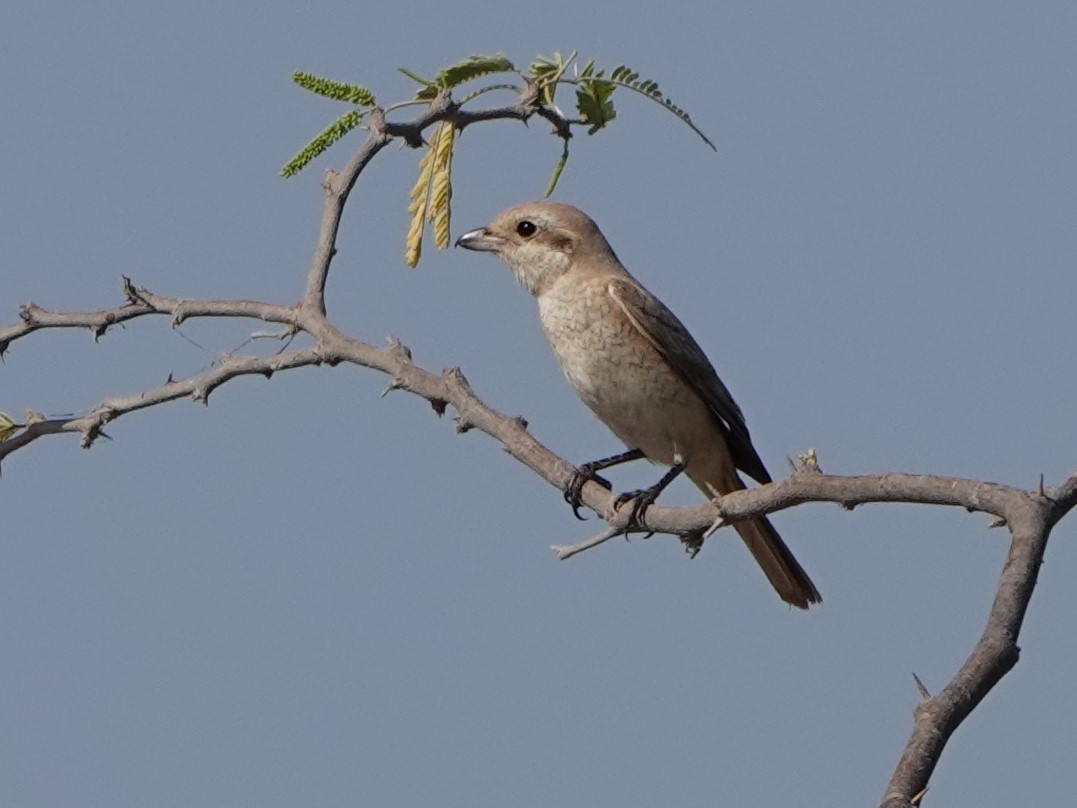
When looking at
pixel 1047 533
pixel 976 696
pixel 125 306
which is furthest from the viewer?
pixel 125 306

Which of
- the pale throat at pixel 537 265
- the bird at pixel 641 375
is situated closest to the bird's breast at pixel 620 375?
the bird at pixel 641 375

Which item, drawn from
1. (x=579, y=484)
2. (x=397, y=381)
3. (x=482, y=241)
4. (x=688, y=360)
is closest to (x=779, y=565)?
(x=688, y=360)

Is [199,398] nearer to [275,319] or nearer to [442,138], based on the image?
[275,319]

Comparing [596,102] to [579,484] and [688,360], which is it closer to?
[579,484]

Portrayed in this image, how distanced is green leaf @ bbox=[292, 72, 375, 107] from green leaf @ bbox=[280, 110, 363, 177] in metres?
0.04

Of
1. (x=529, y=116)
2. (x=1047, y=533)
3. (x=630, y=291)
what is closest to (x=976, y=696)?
(x=1047, y=533)

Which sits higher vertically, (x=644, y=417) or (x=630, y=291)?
(x=630, y=291)

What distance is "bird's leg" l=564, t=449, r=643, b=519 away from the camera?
482 cm

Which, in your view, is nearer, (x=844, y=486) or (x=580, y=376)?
(x=844, y=486)

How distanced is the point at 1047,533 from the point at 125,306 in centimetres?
289

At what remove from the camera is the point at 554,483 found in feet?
15.1

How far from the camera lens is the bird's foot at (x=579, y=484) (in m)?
4.78

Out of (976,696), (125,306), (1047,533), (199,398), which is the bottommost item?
(976,696)

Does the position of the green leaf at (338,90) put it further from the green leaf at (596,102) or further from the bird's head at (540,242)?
the bird's head at (540,242)
